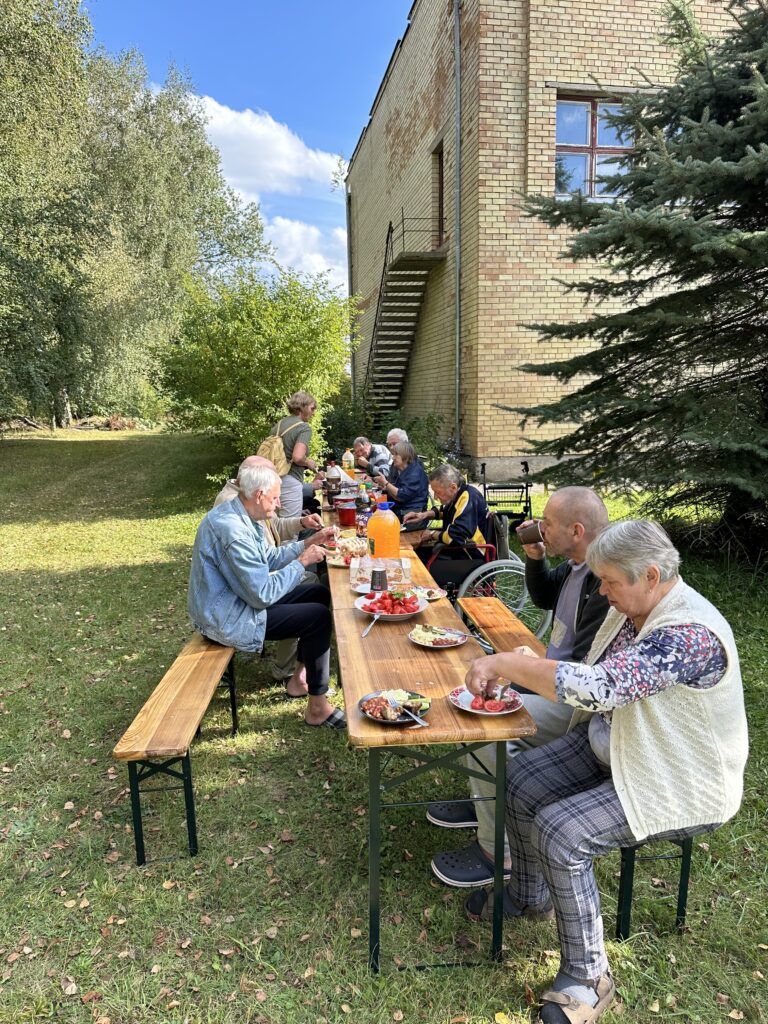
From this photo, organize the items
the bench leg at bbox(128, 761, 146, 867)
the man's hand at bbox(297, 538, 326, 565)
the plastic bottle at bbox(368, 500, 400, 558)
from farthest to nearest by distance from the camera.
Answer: the plastic bottle at bbox(368, 500, 400, 558) → the man's hand at bbox(297, 538, 326, 565) → the bench leg at bbox(128, 761, 146, 867)

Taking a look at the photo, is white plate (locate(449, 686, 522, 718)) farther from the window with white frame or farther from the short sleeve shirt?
the window with white frame


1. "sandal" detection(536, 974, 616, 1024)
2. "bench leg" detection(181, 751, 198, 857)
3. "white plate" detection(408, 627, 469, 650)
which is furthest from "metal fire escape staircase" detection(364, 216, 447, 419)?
"sandal" detection(536, 974, 616, 1024)

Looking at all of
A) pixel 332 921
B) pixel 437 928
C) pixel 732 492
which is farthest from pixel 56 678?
pixel 732 492

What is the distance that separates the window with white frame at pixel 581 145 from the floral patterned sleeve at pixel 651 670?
417 inches

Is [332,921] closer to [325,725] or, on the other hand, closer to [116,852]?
[116,852]

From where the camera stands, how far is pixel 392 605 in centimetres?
337

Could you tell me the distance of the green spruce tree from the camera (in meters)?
5.31

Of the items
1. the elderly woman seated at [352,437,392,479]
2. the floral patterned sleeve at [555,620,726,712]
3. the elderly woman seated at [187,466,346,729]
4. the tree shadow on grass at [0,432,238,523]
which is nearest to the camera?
the floral patterned sleeve at [555,620,726,712]

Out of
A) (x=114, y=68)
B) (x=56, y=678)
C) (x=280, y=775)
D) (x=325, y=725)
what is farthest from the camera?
(x=114, y=68)

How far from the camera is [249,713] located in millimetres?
4520

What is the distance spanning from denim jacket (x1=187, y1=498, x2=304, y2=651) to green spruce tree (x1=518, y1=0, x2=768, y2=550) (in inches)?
142

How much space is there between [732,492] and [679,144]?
11.1 feet

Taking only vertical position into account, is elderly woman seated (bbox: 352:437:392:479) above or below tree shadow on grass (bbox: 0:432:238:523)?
above

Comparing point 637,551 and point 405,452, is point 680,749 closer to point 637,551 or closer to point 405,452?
point 637,551
